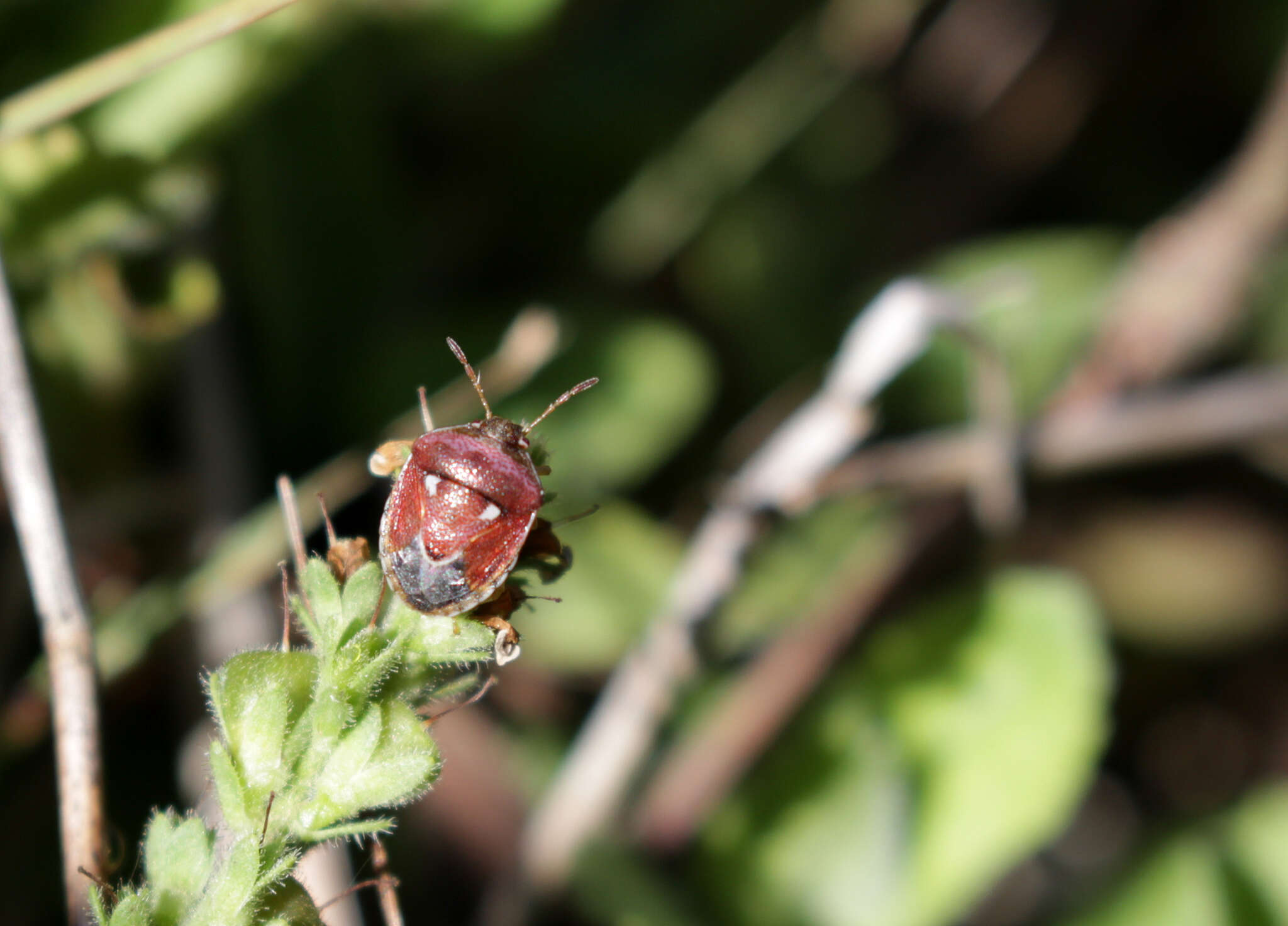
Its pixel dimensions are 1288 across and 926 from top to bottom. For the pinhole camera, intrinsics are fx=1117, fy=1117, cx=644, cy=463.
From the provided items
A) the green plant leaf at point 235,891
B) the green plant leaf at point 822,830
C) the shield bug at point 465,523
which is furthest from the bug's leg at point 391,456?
the green plant leaf at point 822,830

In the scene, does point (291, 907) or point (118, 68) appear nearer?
point (291, 907)

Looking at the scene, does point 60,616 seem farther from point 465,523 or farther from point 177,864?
point 465,523

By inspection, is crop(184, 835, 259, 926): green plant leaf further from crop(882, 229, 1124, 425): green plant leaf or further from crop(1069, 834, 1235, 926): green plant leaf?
crop(882, 229, 1124, 425): green plant leaf

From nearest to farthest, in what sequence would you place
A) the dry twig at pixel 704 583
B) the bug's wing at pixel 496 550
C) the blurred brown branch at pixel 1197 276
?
the bug's wing at pixel 496 550 → the dry twig at pixel 704 583 → the blurred brown branch at pixel 1197 276

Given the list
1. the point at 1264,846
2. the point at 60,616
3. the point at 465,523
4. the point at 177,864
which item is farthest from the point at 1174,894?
the point at 60,616

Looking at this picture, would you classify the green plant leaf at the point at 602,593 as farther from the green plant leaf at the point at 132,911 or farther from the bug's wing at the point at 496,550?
the green plant leaf at the point at 132,911

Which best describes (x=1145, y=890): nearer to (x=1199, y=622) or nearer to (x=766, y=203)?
(x=1199, y=622)

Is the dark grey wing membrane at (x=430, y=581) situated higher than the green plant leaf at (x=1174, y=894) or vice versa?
the dark grey wing membrane at (x=430, y=581)
